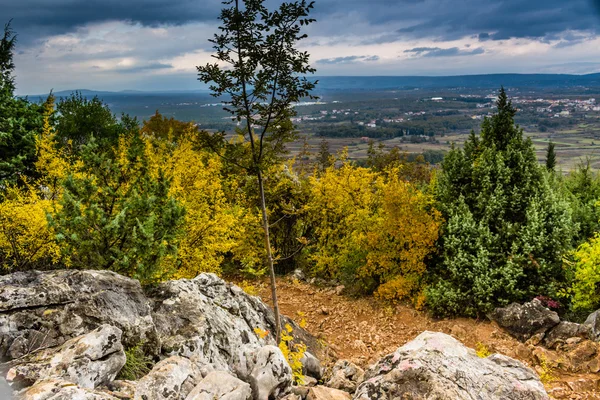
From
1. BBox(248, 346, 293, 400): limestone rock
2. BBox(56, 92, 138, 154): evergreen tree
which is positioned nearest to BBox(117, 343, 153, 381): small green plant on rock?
BBox(248, 346, 293, 400): limestone rock

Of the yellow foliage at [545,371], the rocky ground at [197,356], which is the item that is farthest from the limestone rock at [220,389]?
the yellow foliage at [545,371]

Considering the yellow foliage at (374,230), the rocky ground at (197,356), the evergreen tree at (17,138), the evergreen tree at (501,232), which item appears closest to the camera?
the rocky ground at (197,356)

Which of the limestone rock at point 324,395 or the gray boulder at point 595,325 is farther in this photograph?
the gray boulder at point 595,325

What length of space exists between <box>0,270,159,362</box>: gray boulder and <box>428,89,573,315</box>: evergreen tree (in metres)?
11.8

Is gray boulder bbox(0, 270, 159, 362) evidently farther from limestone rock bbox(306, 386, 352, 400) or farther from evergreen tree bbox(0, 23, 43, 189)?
evergreen tree bbox(0, 23, 43, 189)

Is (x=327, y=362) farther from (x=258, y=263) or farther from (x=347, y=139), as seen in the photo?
(x=347, y=139)

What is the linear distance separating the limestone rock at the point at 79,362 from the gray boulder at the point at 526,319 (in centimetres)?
1290

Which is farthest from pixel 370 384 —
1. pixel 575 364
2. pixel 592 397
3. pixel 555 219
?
pixel 555 219

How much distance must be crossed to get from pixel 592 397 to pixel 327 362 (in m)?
6.70

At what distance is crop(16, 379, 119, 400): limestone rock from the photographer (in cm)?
421

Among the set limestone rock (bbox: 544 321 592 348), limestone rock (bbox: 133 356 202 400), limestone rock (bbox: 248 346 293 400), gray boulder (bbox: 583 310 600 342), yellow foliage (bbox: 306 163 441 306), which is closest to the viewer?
limestone rock (bbox: 133 356 202 400)

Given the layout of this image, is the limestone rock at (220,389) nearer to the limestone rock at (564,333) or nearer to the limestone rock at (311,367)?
the limestone rock at (311,367)

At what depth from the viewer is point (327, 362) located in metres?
12.0

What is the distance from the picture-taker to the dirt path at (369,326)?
42.5 feet
